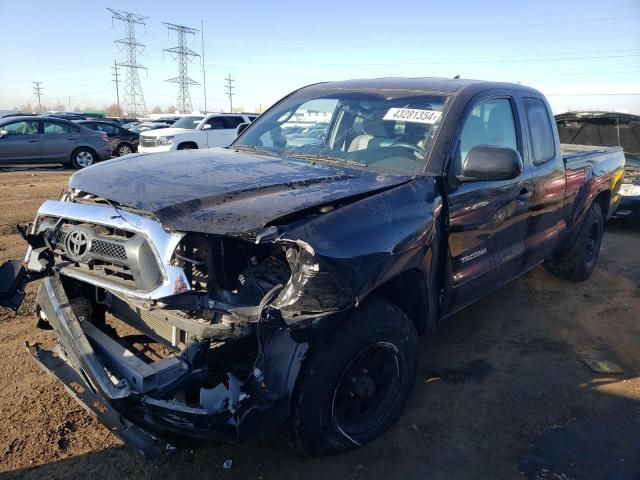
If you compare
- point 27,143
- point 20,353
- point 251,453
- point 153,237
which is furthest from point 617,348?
point 27,143

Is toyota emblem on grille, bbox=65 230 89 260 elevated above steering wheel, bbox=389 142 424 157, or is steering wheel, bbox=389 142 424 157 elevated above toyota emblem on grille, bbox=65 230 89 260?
steering wheel, bbox=389 142 424 157

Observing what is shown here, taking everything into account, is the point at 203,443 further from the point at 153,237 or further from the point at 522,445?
the point at 522,445

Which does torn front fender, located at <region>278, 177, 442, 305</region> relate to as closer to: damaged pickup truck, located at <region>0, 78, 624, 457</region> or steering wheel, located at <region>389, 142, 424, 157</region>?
damaged pickup truck, located at <region>0, 78, 624, 457</region>

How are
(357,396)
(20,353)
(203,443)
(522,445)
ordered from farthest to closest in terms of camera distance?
1. (20,353)
2. (522,445)
3. (357,396)
4. (203,443)

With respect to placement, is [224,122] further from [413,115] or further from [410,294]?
[410,294]

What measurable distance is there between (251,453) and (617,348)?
3191mm

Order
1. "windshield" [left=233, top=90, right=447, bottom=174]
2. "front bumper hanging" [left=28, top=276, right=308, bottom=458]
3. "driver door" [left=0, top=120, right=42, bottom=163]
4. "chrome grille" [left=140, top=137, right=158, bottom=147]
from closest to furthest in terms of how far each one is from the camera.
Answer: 1. "front bumper hanging" [left=28, top=276, right=308, bottom=458]
2. "windshield" [left=233, top=90, right=447, bottom=174]
3. "driver door" [left=0, top=120, right=42, bottom=163]
4. "chrome grille" [left=140, top=137, right=158, bottom=147]

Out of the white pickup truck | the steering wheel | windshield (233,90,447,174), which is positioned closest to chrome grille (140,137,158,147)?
the white pickup truck

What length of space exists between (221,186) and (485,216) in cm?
176

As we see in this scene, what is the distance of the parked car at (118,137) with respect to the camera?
58.5 feet

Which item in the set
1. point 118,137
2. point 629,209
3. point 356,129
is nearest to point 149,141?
point 118,137

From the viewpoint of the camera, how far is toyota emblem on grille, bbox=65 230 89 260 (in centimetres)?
255

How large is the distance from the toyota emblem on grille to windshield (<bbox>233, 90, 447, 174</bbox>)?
151cm

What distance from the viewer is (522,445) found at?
2.91 m
